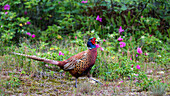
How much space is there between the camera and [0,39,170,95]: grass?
4.41 metres

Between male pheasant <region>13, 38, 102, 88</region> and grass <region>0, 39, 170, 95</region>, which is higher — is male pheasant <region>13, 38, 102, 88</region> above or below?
above

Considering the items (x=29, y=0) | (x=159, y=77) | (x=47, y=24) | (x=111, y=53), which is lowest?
(x=159, y=77)

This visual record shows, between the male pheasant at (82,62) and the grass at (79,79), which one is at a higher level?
the male pheasant at (82,62)

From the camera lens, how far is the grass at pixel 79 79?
4.41 m

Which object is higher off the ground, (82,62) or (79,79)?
(82,62)

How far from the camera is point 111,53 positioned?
237 inches

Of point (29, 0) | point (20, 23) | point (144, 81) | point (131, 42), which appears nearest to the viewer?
point (144, 81)

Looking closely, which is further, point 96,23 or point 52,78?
point 96,23

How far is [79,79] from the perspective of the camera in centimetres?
531

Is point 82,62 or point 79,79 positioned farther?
point 79,79

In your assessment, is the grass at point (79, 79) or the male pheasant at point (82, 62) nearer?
the grass at point (79, 79)

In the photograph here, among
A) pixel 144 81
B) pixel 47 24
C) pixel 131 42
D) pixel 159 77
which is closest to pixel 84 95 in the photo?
pixel 144 81

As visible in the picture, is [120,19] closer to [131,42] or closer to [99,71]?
[131,42]

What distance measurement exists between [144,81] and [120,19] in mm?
3354
